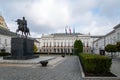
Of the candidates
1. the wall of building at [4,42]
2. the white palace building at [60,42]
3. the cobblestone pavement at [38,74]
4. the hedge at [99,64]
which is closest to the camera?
the cobblestone pavement at [38,74]

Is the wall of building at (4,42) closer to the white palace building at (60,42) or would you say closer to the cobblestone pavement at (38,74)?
the cobblestone pavement at (38,74)

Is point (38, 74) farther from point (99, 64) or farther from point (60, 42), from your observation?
point (60, 42)

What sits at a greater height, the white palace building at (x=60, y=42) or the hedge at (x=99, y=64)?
the white palace building at (x=60, y=42)

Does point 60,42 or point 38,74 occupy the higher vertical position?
point 60,42

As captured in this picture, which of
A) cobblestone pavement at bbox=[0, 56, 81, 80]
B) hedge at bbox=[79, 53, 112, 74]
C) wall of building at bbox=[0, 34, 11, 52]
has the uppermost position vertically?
wall of building at bbox=[0, 34, 11, 52]

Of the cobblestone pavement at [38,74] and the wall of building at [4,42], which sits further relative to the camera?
the wall of building at [4,42]

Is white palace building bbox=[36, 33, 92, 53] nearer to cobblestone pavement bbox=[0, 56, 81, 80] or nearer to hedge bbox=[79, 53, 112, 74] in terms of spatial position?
cobblestone pavement bbox=[0, 56, 81, 80]

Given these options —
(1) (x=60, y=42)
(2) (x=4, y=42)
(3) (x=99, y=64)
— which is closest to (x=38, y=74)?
(3) (x=99, y=64)

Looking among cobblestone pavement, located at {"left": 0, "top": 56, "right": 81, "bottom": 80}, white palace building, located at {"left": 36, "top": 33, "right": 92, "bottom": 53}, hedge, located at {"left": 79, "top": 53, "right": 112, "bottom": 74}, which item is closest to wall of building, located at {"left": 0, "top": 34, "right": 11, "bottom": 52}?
cobblestone pavement, located at {"left": 0, "top": 56, "right": 81, "bottom": 80}

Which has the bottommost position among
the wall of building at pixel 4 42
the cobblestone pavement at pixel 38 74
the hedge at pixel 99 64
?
the cobblestone pavement at pixel 38 74

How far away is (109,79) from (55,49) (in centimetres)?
13294

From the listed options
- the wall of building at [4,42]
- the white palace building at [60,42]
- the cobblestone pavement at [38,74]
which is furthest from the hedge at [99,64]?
the white palace building at [60,42]

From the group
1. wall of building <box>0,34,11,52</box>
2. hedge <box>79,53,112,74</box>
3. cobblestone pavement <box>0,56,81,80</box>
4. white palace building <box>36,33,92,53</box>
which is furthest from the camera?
white palace building <box>36,33,92,53</box>

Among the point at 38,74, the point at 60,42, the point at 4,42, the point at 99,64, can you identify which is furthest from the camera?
the point at 60,42
